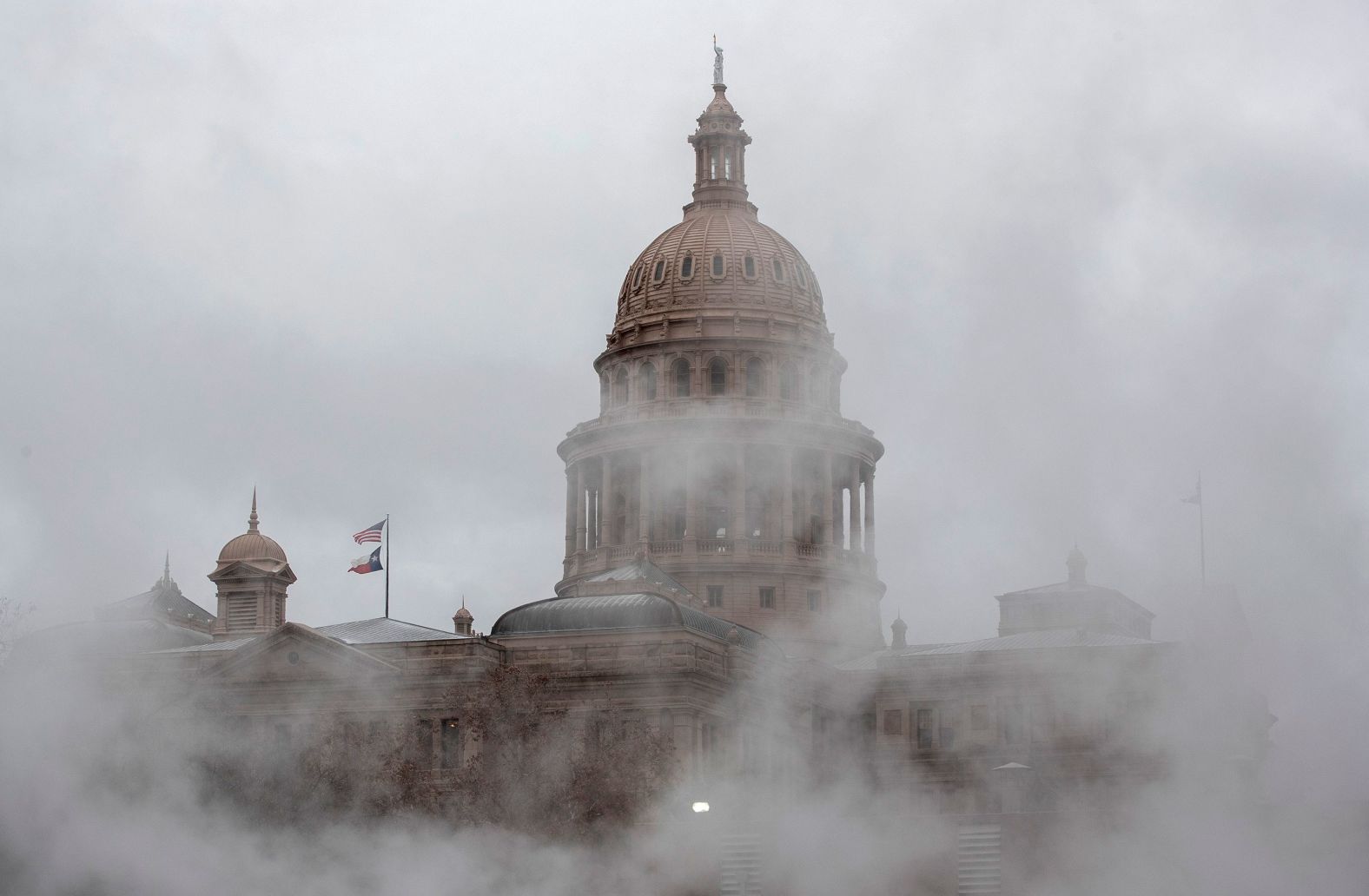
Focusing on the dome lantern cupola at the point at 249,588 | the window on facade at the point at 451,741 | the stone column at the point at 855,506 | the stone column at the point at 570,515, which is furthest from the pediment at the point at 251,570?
the window on facade at the point at 451,741

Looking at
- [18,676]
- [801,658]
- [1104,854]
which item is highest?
[801,658]

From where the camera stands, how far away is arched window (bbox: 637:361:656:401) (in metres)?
113

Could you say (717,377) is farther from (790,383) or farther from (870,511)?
(870,511)

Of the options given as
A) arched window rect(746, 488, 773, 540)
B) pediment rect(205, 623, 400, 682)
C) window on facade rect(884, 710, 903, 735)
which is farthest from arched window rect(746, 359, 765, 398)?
pediment rect(205, 623, 400, 682)

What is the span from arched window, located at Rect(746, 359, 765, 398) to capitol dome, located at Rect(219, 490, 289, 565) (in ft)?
74.1

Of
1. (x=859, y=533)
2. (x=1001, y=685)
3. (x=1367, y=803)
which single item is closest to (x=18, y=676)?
(x=1367, y=803)

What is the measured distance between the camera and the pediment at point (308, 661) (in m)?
88.2

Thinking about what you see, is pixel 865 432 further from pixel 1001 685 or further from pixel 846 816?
pixel 846 816

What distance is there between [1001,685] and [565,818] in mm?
41500

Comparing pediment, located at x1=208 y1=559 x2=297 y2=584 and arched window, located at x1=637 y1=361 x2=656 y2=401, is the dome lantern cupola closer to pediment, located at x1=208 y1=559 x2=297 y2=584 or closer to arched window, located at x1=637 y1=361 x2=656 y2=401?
pediment, located at x1=208 y1=559 x2=297 y2=584

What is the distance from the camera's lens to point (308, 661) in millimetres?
88750

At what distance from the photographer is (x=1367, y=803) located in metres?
39.5

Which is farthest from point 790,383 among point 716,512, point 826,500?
point 716,512

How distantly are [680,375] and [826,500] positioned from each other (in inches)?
356
